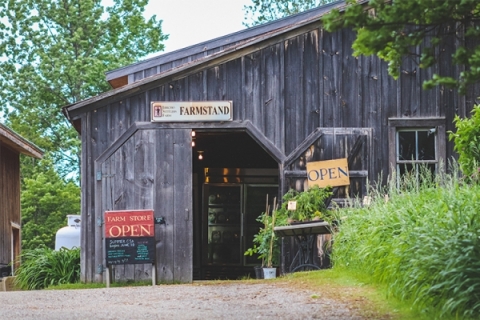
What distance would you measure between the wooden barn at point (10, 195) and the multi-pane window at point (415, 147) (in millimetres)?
10640

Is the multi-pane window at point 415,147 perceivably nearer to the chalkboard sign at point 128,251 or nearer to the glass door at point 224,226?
the chalkboard sign at point 128,251

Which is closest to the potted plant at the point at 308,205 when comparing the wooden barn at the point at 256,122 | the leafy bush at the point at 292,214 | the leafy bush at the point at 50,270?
the leafy bush at the point at 292,214

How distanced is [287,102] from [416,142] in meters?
2.37

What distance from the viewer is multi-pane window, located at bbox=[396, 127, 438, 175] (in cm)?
1828

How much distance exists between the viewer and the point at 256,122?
18.2m

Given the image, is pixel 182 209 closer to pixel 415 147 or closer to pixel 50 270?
pixel 50 270

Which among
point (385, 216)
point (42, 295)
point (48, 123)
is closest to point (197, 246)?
point (42, 295)

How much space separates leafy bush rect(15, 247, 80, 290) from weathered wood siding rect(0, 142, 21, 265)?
6.14m

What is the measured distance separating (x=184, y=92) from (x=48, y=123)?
813 inches

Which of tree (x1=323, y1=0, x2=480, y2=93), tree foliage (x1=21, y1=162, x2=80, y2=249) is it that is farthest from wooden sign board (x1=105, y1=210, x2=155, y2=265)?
tree foliage (x1=21, y1=162, x2=80, y2=249)

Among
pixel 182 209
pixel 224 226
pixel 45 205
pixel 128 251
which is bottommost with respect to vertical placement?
pixel 128 251

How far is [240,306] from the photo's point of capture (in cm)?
1121

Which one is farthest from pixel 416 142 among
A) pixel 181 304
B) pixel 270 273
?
pixel 181 304

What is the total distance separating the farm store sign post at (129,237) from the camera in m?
17.8
